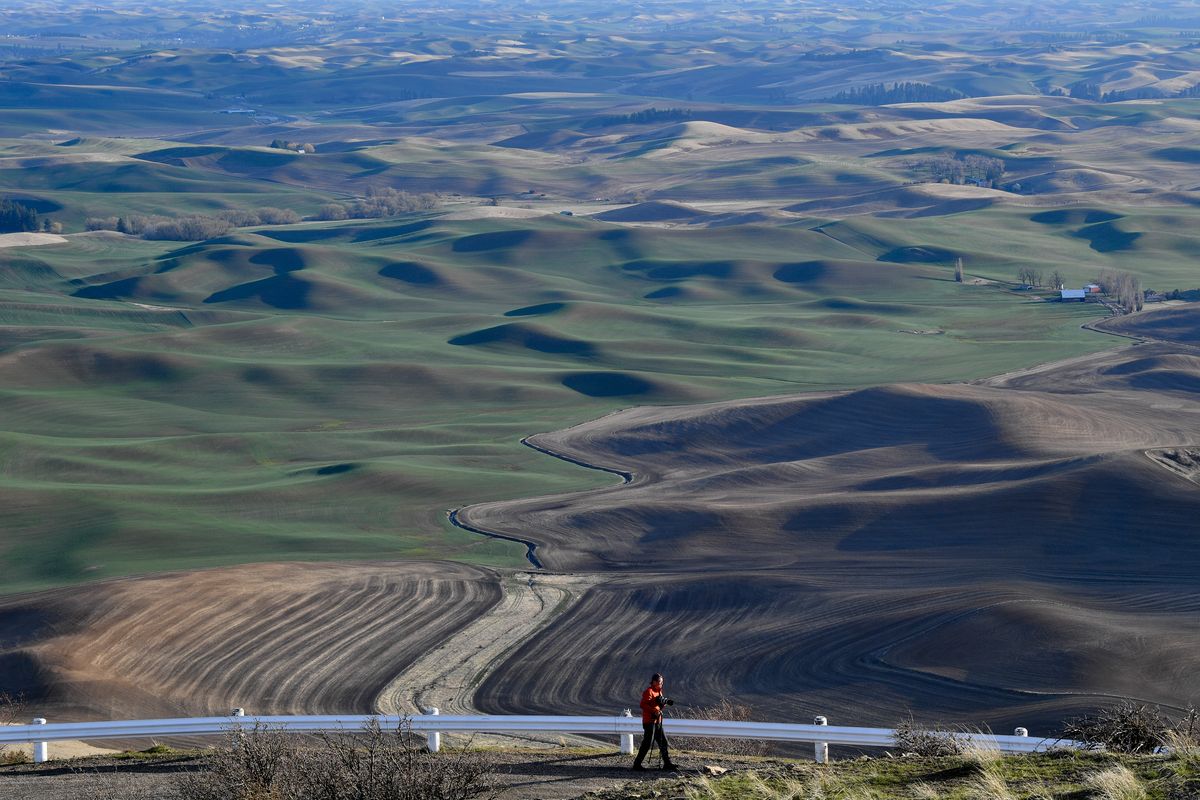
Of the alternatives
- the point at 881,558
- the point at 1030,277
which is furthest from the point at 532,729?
the point at 1030,277

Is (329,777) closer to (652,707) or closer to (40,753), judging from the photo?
(652,707)

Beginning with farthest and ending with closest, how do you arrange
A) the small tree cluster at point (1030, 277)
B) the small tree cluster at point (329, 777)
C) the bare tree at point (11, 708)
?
the small tree cluster at point (1030, 277), the bare tree at point (11, 708), the small tree cluster at point (329, 777)

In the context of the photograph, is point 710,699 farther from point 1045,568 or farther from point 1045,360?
point 1045,360

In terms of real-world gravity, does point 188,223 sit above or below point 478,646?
below

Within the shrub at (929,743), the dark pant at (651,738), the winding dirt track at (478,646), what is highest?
the dark pant at (651,738)

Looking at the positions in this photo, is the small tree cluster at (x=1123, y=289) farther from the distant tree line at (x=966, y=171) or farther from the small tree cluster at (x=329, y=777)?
the small tree cluster at (x=329, y=777)

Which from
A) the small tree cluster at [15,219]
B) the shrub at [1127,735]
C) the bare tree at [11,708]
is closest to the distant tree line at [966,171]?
the small tree cluster at [15,219]

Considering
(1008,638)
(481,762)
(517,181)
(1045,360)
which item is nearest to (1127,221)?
(1045,360)

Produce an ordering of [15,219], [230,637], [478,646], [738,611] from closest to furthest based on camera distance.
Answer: [478,646] < [230,637] < [738,611] < [15,219]
